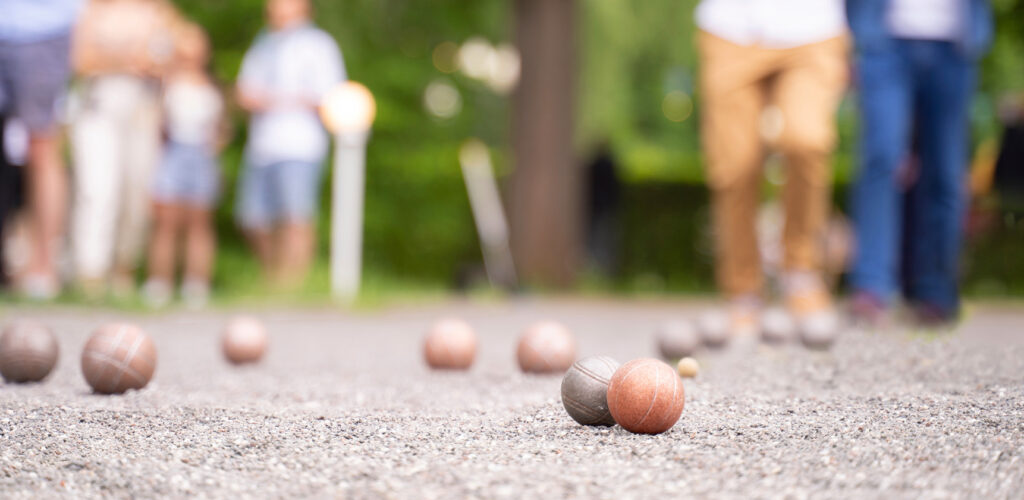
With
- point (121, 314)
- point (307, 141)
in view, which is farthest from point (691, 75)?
point (121, 314)

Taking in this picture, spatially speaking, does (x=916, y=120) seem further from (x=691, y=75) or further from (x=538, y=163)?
(x=691, y=75)

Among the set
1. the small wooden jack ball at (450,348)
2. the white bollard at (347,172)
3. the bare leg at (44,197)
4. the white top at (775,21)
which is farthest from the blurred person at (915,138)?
the bare leg at (44,197)

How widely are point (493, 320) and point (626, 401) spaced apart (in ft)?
14.8

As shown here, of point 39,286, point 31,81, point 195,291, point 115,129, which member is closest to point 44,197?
point 39,286

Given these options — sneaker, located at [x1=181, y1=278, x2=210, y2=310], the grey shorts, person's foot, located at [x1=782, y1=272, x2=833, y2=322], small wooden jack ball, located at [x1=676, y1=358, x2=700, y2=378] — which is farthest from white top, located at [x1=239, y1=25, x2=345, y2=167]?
small wooden jack ball, located at [x1=676, y1=358, x2=700, y2=378]

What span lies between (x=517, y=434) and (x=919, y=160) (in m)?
3.71

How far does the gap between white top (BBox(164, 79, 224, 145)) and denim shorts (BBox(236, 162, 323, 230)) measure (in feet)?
1.75

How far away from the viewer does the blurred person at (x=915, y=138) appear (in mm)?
5062

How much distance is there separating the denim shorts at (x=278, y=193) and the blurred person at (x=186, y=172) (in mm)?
397

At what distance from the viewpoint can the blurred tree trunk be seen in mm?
10422

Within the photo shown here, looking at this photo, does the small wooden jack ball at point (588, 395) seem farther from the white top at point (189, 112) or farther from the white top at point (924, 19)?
the white top at point (189, 112)

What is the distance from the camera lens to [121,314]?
611 centimetres

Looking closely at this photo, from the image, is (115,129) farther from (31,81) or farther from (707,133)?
(707,133)

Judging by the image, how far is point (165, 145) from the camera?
26.2 feet
